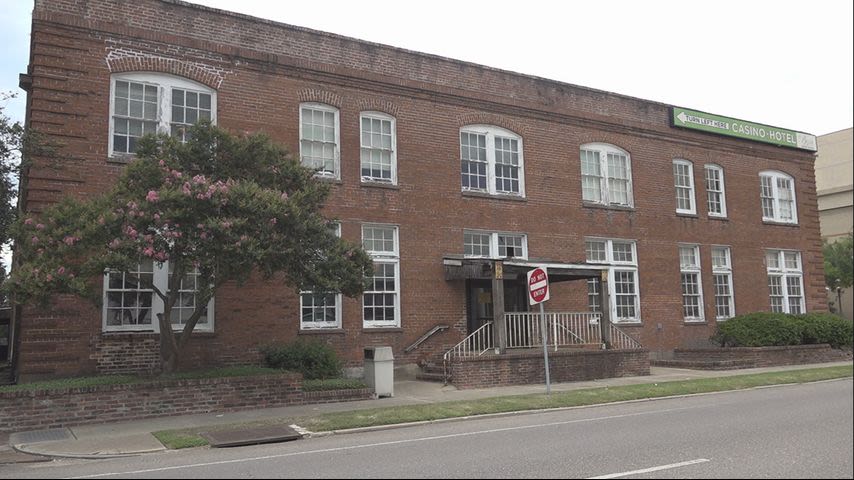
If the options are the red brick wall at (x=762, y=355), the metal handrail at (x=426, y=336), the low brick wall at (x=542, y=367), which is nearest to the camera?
the low brick wall at (x=542, y=367)

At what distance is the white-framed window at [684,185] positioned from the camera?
2441cm

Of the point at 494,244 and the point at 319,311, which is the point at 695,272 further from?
the point at 319,311

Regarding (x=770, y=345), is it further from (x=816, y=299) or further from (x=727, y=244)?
(x=816, y=299)

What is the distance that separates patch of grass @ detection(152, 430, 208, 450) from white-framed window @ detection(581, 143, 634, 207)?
595 inches

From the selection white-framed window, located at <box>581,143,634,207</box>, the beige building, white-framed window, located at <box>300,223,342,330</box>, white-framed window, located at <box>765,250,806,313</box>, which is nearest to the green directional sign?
white-framed window, located at <box>581,143,634,207</box>

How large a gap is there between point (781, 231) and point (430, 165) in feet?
52.1

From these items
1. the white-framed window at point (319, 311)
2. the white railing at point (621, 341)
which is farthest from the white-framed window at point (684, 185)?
the white-framed window at point (319, 311)

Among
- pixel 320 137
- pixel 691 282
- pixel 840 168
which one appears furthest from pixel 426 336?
pixel 840 168

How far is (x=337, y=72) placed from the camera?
18.2 meters

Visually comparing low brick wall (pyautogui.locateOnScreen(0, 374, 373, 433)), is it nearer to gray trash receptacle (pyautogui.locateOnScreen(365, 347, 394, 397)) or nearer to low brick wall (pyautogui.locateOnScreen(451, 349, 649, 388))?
gray trash receptacle (pyautogui.locateOnScreen(365, 347, 394, 397))

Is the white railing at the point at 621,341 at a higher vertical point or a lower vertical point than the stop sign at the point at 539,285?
lower

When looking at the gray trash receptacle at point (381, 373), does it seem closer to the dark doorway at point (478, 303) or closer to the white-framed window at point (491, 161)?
the dark doorway at point (478, 303)

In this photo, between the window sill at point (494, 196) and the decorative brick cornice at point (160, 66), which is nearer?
the decorative brick cornice at point (160, 66)

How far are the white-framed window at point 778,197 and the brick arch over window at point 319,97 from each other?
17602mm
